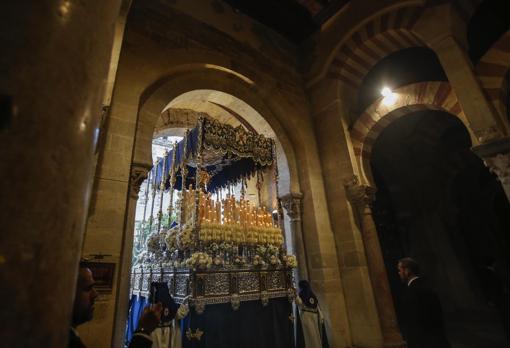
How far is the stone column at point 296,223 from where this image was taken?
184 inches

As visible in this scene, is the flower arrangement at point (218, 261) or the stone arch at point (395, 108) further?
the stone arch at point (395, 108)

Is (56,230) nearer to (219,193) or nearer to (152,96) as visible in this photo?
(152,96)

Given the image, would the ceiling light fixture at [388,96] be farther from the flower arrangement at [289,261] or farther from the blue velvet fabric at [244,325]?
the blue velvet fabric at [244,325]

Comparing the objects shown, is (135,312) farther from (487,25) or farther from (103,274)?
(487,25)

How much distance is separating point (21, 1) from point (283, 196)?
4.59m

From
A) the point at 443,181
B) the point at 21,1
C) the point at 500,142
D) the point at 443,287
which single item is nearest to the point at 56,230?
the point at 21,1

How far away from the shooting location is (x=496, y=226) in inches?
296

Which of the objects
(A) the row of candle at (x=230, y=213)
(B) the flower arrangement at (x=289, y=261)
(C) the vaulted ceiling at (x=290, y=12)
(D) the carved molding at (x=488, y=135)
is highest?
(C) the vaulted ceiling at (x=290, y=12)

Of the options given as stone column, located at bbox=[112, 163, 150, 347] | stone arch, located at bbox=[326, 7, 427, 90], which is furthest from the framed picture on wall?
stone arch, located at bbox=[326, 7, 427, 90]

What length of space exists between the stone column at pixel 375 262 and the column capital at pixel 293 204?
3.09ft

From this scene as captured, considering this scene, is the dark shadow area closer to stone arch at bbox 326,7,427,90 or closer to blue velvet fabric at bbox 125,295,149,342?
stone arch at bbox 326,7,427,90

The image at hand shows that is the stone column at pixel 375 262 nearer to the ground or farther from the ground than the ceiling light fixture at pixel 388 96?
nearer to the ground

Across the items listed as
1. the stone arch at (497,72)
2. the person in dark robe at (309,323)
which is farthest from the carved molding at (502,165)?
the person in dark robe at (309,323)

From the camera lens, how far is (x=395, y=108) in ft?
17.1
